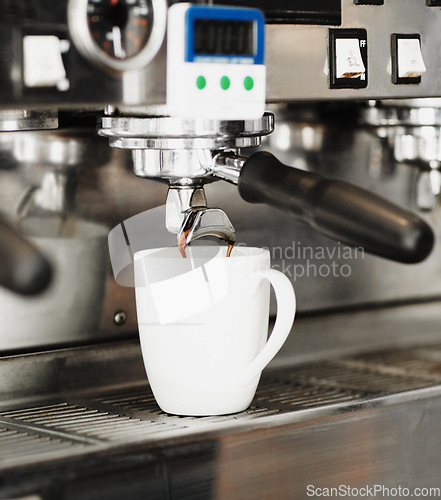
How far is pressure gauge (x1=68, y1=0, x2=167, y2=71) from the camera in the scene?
0.57 m

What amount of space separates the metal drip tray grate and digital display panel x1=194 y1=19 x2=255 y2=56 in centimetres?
27

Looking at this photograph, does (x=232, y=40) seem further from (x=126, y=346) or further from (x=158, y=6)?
(x=126, y=346)

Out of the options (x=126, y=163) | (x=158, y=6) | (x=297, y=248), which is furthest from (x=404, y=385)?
(x=158, y=6)

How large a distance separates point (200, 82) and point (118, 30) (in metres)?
0.06

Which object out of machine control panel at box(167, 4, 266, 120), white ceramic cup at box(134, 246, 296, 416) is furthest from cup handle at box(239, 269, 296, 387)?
machine control panel at box(167, 4, 266, 120)

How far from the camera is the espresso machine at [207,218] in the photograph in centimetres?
59

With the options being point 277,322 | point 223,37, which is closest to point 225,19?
point 223,37

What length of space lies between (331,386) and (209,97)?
13.8 inches

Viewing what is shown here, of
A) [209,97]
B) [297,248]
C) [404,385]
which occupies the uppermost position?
[209,97]

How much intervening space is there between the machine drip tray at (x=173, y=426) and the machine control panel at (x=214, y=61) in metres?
0.23

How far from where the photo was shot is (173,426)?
70 cm

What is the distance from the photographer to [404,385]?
0.85m

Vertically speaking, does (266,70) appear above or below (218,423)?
above

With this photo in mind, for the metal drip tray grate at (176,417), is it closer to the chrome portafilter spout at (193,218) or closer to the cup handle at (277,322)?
the cup handle at (277,322)
